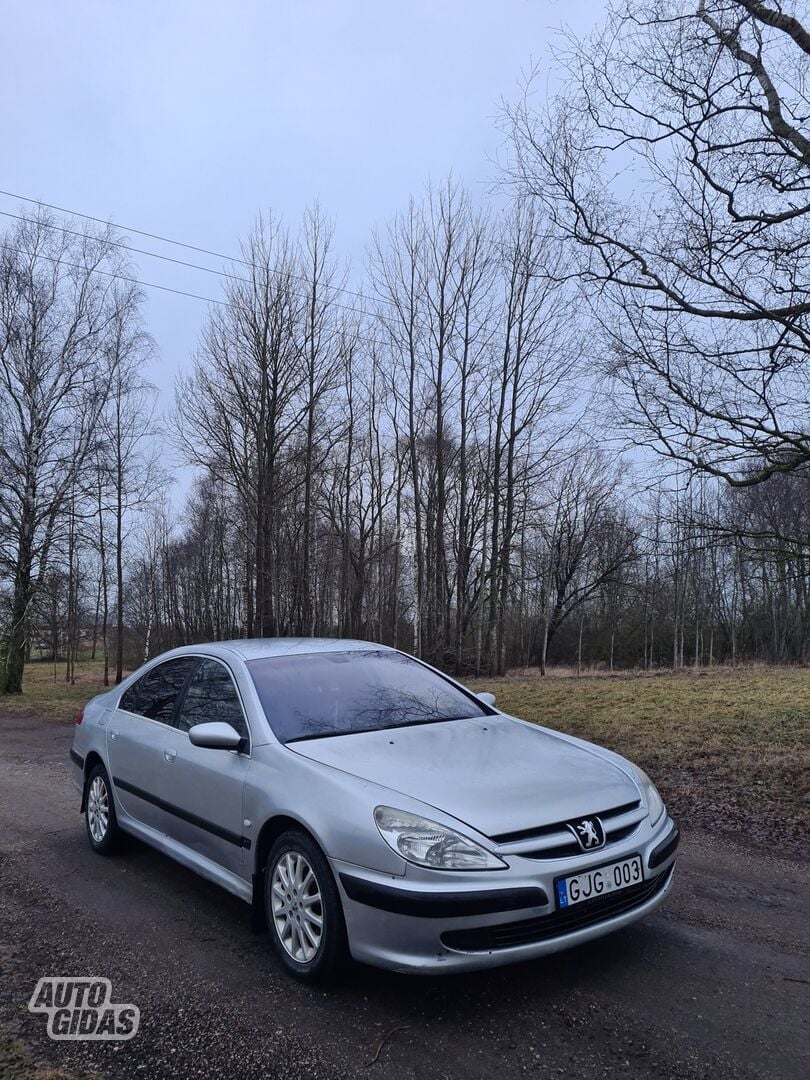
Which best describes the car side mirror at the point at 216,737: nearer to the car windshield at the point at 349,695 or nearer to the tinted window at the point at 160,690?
the car windshield at the point at 349,695

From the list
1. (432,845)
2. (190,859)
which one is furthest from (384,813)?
(190,859)

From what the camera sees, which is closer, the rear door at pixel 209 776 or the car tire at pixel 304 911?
the car tire at pixel 304 911

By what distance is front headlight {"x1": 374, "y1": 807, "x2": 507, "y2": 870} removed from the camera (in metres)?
3.02

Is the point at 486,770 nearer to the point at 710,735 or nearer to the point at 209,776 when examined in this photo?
the point at 209,776

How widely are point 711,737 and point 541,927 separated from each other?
655 cm

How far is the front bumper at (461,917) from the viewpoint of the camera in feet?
9.72

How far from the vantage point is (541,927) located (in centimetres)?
306

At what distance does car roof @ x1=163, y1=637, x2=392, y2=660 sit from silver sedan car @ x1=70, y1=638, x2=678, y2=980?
0.03m

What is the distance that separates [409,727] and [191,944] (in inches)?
58.8

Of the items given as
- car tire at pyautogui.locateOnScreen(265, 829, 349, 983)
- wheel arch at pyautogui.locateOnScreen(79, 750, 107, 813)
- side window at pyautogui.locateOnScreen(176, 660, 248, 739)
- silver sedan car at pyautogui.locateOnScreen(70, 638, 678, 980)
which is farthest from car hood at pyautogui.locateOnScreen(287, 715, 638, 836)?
wheel arch at pyautogui.locateOnScreen(79, 750, 107, 813)

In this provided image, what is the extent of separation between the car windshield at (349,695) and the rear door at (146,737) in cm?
78

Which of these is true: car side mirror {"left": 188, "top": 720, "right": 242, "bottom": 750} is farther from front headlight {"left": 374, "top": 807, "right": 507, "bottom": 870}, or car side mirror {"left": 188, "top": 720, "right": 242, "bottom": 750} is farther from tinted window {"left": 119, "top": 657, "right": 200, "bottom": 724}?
front headlight {"left": 374, "top": 807, "right": 507, "bottom": 870}

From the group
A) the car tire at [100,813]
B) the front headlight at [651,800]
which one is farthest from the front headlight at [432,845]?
the car tire at [100,813]

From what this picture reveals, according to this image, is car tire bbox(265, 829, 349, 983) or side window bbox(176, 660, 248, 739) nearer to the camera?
car tire bbox(265, 829, 349, 983)
